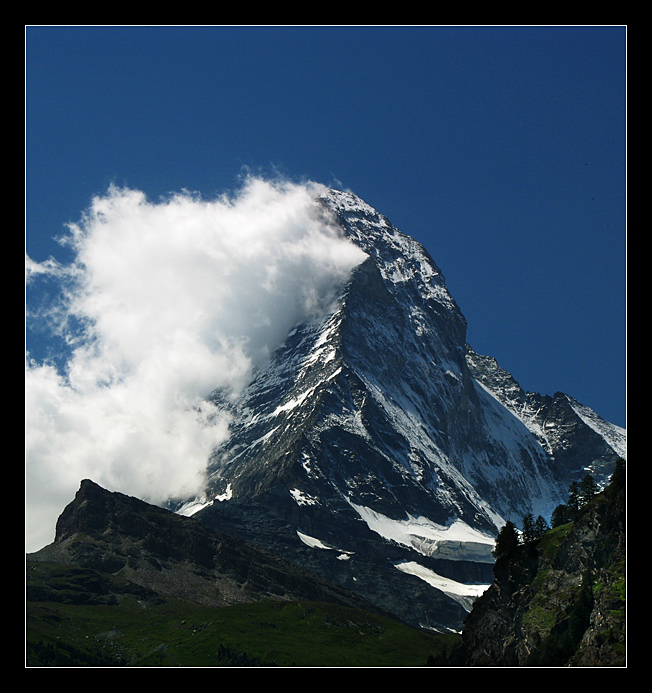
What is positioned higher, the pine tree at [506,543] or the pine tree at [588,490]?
the pine tree at [588,490]

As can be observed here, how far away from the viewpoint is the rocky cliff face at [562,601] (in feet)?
346

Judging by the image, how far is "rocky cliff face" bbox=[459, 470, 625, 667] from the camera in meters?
105

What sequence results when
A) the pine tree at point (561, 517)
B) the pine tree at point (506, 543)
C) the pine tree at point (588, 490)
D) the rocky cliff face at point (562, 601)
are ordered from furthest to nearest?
the pine tree at point (561, 517) → the pine tree at point (588, 490) → the pine tree at point (506, 543) → the rocky cliff face at point (562, 601)

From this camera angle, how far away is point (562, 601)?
424 ft

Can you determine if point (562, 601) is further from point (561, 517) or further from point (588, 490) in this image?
point (561, 517)

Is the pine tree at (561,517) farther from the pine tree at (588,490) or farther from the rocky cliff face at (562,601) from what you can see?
the rocky cliff face at (562,601)

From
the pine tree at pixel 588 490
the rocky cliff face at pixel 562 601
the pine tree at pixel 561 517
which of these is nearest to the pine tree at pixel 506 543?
the rocky cliff face at pixel 562 601

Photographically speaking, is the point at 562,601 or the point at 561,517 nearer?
the point at 562,601

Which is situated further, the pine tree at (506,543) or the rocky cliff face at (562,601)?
the pine tree at (506,543)

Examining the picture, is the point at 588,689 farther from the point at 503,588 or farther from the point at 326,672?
the point at 503,588

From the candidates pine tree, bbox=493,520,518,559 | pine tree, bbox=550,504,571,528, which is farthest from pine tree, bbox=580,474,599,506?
pine tree, bbox=493,520,518,559

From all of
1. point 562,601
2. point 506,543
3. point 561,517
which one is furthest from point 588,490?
point 562,601

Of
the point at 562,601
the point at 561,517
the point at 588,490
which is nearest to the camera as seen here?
the point at 562,601
